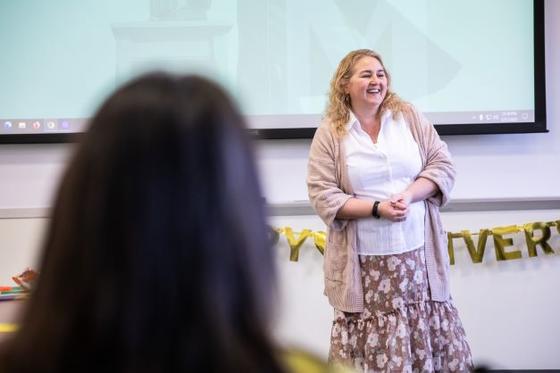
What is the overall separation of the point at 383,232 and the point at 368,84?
1.75 ft

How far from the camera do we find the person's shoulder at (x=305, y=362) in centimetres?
66

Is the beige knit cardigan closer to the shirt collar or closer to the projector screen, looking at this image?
the shirt collar

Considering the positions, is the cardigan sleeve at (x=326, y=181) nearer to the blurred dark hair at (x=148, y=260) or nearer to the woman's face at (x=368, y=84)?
the woman's face at (x=368, y=84)

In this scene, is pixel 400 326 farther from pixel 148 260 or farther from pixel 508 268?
pixel 148 260

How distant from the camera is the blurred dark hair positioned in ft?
1.89

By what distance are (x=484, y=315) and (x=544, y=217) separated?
56 cm

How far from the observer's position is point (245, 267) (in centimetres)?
60

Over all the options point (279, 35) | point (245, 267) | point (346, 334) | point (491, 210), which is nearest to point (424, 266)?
point (346, 334)

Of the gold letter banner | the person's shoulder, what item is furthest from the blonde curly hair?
the person's shoulder

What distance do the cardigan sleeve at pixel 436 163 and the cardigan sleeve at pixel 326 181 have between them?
308 mm

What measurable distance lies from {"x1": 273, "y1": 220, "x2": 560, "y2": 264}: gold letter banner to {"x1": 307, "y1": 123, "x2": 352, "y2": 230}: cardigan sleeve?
0.88m

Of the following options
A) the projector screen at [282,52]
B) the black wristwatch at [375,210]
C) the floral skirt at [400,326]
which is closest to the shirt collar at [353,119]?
the black wristwatch at [375,210]

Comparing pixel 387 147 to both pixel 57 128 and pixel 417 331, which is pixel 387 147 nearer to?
pixel 417 331

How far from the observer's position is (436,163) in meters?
2.44
